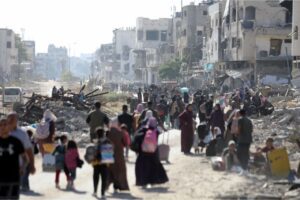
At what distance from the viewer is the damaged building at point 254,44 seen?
196 ft

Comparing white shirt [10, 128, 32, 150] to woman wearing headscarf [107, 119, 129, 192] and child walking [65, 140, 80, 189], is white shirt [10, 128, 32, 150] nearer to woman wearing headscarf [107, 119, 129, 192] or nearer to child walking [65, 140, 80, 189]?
woman wearing headscarf [107, 119, 129, 192]

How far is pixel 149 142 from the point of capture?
14.5m

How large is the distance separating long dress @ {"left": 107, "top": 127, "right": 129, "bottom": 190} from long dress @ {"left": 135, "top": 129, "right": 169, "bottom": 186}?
629mm

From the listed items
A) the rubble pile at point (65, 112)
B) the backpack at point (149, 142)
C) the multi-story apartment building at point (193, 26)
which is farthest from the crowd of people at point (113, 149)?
the multi-story apartment building at point (193, 26)

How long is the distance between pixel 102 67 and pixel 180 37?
6984cm

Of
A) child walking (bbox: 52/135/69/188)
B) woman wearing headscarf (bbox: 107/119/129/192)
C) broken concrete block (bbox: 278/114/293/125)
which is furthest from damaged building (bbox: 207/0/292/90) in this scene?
woman wearing headscarf (bbox: 107/119/129/192)

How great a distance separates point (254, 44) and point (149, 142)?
4883 centimetres

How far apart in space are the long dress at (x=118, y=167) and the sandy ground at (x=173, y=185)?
0.20 m

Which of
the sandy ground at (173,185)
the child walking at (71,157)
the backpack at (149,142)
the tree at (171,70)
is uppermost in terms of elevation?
the tree at (171,70)

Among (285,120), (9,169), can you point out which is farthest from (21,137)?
(285,120)

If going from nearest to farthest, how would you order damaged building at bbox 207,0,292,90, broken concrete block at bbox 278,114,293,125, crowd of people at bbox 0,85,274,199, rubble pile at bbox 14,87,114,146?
crowd of people at bbox 0,85,274,199, rubble pile at bbox 14,87,114,146, broken concrete block at bbox 278,114,293,125, damaged building at bbox 207,0,292,90

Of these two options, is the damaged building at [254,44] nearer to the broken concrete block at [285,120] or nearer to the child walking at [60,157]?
the broken concrete block at [285,120]

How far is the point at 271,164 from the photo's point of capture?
16.1 metres

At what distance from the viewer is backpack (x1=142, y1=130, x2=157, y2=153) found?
1448 cm
